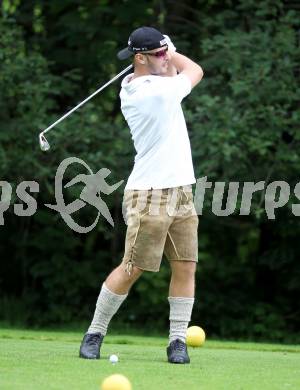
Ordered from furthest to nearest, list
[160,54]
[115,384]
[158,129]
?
[160,54] < [158,129] < [115,384]

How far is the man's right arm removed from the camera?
19.8 ft

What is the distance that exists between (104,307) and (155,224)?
23.3 inches

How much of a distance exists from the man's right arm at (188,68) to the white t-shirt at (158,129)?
67mm

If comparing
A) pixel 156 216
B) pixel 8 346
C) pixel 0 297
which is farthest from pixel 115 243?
pixel 156 216

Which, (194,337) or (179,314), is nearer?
(179,314)

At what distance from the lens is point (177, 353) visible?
237 inches

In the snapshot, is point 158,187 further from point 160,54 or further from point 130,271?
point 160,54

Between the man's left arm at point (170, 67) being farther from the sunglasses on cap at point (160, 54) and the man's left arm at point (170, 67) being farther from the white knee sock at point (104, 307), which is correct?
the white knee sock at point (104, 307)

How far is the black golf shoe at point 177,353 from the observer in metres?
6.00

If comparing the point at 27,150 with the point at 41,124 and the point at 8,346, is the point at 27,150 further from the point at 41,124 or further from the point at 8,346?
Answer: the point at 8,346

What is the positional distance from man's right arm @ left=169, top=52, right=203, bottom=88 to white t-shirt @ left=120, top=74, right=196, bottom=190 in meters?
0.07

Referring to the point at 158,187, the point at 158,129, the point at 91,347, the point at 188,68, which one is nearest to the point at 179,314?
the point at 91,347

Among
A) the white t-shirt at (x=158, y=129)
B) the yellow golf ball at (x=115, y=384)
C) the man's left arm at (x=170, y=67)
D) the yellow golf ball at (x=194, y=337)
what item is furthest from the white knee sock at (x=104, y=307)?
the yellow golf ball at (x=115, y=384)

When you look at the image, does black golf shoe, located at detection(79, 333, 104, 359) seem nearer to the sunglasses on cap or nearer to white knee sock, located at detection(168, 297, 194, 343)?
white knee sock, located at detection(168, 297, 194, 343)
